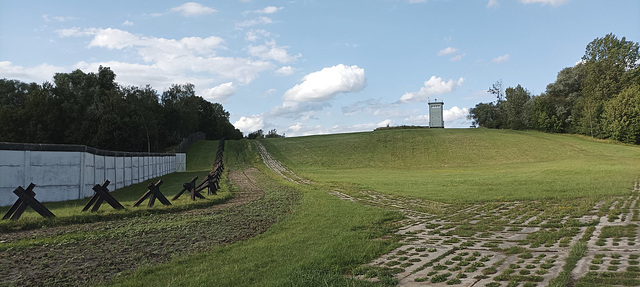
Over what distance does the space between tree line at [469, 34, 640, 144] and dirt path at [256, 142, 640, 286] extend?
57.6 metres

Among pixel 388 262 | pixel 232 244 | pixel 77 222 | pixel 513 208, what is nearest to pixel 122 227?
pixel 77 222

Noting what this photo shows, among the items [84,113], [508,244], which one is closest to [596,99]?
[508,244]

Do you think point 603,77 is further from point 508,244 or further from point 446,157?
point 508,244

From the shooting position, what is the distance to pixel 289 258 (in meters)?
6.91

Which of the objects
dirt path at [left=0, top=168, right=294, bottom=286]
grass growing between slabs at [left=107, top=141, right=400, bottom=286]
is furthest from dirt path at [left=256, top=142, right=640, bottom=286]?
dirt path at [left=0, top=168, right=294, bottom=286]

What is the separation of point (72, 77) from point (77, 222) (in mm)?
69454

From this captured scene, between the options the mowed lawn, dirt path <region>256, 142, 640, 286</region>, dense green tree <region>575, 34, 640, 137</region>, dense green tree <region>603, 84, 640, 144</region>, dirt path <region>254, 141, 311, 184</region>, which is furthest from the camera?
dense green tree <region>575, 34, 640, 137</region>

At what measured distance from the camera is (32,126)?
60.1 meters

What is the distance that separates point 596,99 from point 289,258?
261 ft

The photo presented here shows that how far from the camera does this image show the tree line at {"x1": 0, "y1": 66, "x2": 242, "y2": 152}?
60.6 meters

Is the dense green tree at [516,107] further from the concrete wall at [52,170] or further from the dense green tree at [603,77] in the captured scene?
the concrete wall at [52,170]

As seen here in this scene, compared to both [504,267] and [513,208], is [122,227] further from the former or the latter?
[513,208]

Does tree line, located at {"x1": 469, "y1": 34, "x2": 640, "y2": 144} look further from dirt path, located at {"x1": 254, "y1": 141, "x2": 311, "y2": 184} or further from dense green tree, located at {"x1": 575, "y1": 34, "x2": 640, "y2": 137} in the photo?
dirt path, located at {"x1": 254, "y1": 141, "x2": 311, "y2": 184}

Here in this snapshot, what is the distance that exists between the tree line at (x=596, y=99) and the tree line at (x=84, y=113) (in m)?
76.1
